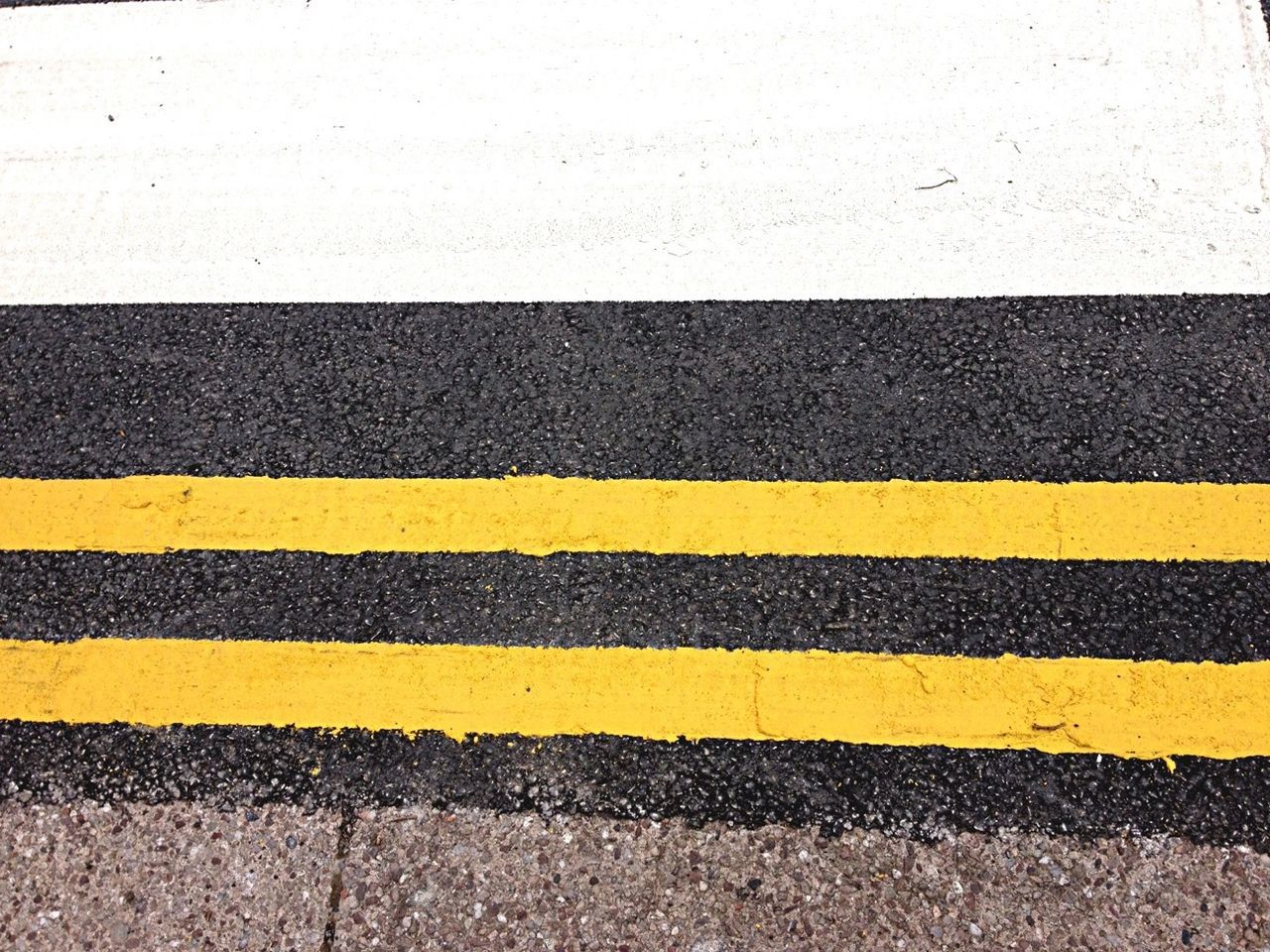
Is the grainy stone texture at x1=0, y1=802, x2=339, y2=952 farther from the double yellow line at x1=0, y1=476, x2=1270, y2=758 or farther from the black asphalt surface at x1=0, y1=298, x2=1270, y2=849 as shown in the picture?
the double yellow line at x1=0, y1=476, x2=1270, y2=758

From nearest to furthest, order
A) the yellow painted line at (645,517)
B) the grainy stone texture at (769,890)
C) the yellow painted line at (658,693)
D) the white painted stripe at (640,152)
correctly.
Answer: the grainy stone texture at (769,890)
the yellow painted line at (658,693)
the yellow painted line at (645,517)
the white painted stripe at (640,152)

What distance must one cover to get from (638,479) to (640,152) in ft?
3.40

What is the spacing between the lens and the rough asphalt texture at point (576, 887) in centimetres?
168

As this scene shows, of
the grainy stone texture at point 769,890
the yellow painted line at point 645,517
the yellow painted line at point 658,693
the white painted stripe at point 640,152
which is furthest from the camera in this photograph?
the white painted stripe at point 640,152

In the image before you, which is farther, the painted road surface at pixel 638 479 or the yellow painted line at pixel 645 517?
the yellow painted line at pixel 645 517

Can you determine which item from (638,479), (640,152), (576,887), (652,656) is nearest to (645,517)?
(638,479)

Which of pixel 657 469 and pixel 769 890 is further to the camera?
pixel 657 469

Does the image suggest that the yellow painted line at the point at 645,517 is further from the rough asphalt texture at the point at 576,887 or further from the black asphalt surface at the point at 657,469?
the rough asphalt texture at the point at 576,887

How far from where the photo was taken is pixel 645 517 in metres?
2.09

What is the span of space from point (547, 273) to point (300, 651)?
1.13 meters

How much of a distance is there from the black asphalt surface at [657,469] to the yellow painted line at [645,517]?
41 millimetres

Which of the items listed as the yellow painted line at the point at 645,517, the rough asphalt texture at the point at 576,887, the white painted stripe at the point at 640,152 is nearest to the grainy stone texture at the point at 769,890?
the rough asphalt texture at the point at 576,887

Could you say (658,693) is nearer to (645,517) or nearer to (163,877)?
(645,517)

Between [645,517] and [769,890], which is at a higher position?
[645,517]
